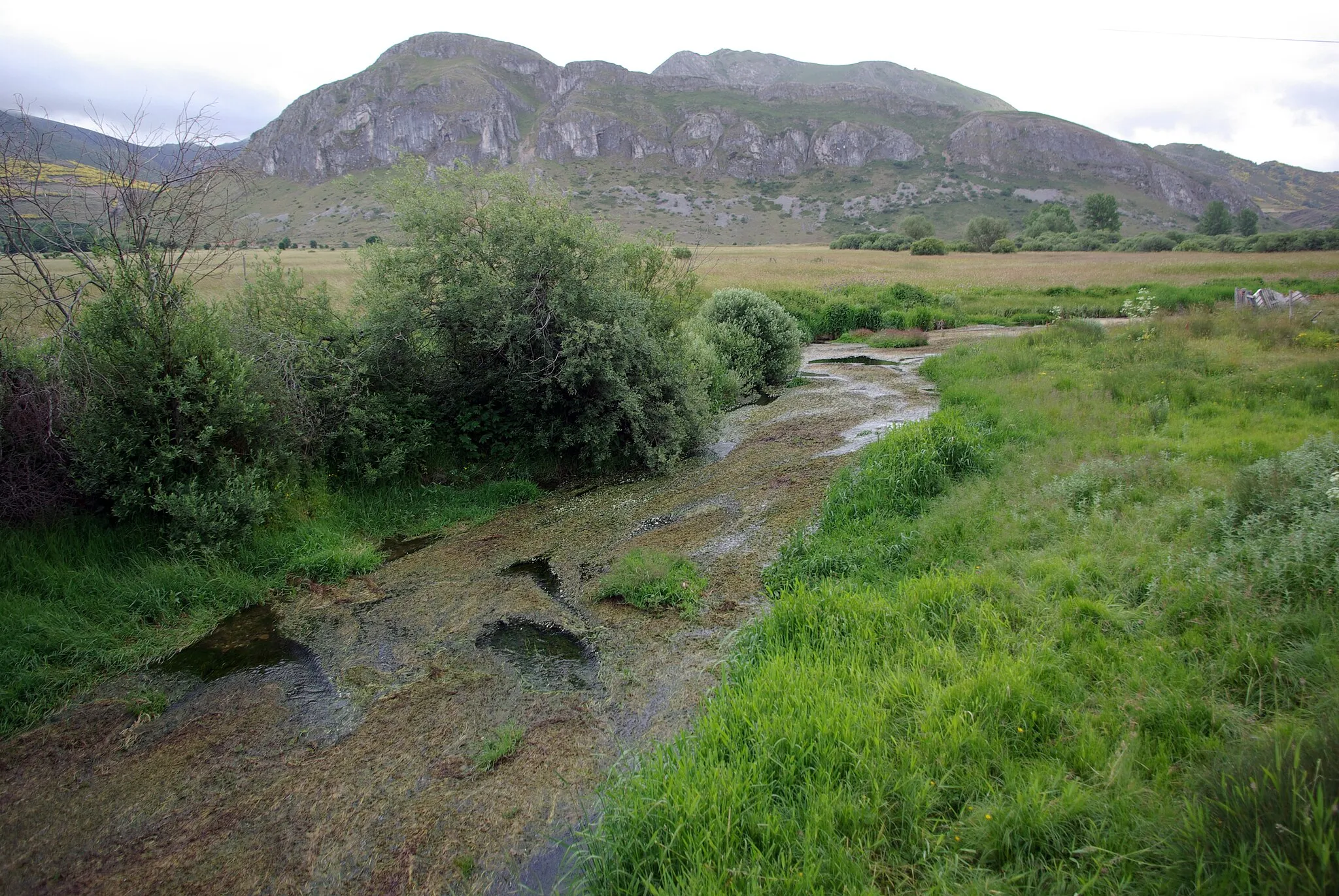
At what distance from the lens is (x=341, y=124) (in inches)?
7785

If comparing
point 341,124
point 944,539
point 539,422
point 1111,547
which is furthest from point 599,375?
point 341,124

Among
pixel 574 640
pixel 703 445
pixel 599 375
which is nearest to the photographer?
pixel 574 640

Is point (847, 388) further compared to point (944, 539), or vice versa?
point (847, 388)

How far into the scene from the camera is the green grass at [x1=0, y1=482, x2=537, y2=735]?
6.32m

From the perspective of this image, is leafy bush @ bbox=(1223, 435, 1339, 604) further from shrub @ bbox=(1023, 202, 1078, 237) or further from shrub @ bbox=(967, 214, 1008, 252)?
shrub @ bbox=(1023, 202, 1078, 237)

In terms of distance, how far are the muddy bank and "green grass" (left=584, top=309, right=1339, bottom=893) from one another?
753 millimetres

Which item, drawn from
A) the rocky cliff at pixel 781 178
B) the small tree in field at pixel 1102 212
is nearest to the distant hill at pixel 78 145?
the small tree in field at pixel 1102 212

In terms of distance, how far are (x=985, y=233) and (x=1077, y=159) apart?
159 meters

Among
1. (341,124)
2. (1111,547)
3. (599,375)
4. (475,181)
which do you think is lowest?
(1111,547)

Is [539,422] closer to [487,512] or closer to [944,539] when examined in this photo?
[487,512]

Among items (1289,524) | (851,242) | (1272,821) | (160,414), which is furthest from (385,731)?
(851,242)

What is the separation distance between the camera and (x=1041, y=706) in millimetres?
4223

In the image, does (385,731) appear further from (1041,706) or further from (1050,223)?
(1050,223)

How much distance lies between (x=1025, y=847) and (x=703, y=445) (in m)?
11.6
